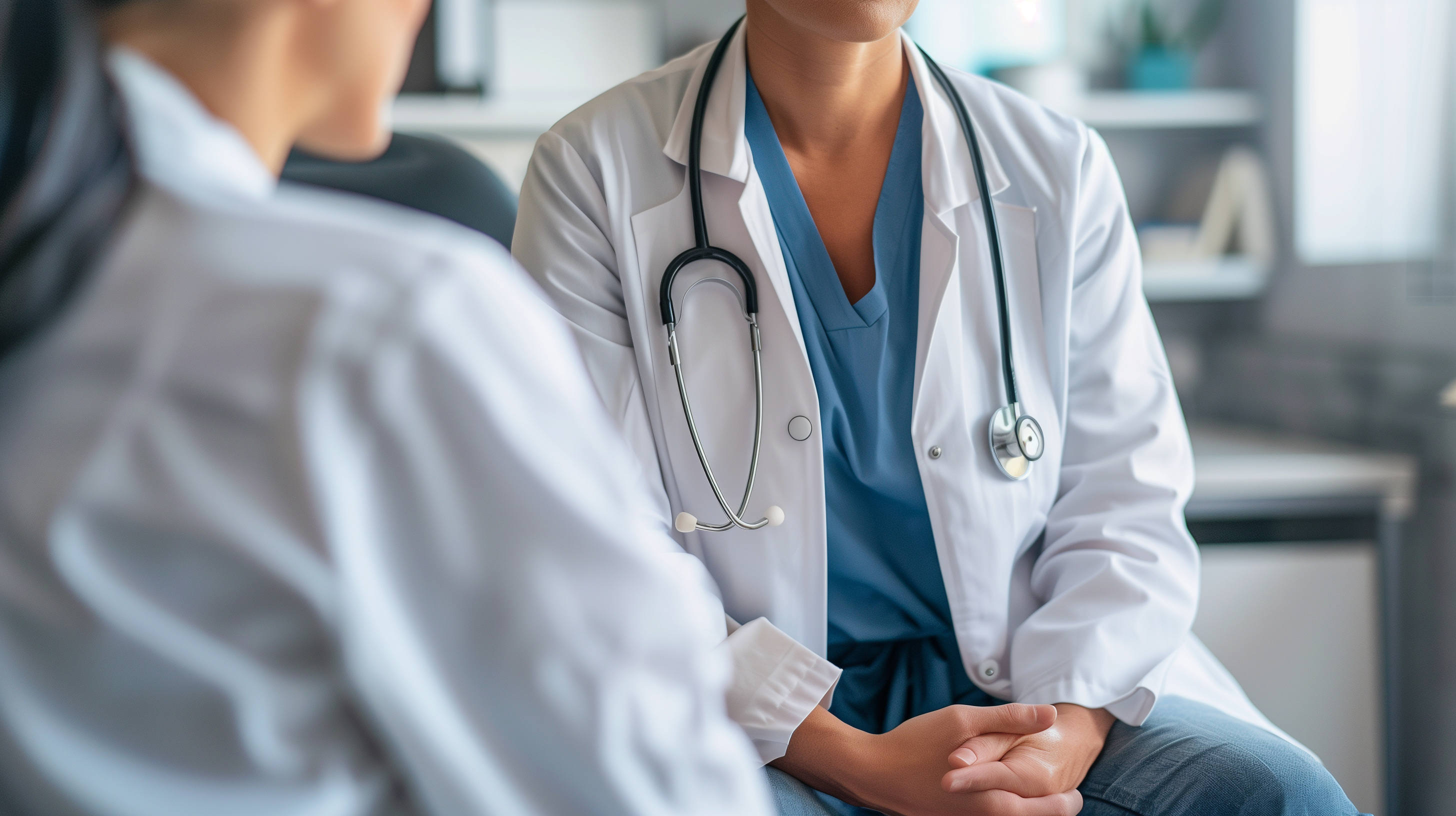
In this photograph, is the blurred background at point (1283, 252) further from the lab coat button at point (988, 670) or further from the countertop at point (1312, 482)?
the lab coat button at point (988, 670)

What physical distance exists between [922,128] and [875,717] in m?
0.61

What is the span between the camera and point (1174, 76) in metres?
2.03

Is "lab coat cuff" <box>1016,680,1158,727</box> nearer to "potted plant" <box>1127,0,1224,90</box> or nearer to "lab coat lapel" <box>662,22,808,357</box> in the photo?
"lab coat lapel" <box>662,22,808,357</box>

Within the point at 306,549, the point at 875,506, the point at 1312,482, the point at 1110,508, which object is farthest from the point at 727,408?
the point at 1312,482

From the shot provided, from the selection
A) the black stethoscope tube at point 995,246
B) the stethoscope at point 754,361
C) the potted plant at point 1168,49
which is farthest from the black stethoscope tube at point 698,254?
the potted plant at point 1168,49

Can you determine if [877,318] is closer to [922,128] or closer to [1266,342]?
[922,128]

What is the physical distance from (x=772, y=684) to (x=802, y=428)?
23 cm

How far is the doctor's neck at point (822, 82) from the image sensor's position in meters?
1.07

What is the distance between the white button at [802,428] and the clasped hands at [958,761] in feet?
0.83

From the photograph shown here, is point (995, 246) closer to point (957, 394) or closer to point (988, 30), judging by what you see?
point (957, 394)

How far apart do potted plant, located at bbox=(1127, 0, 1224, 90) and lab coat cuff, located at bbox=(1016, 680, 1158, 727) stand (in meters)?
1.48

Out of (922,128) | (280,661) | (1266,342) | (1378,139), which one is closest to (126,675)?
(280,661)

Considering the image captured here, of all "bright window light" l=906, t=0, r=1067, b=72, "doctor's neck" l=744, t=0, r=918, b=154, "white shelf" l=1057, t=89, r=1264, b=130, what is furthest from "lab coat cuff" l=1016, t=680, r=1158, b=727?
"bright window light" l=906, t=0, r=1067, b=72

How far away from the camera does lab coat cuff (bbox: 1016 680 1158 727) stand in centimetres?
92
